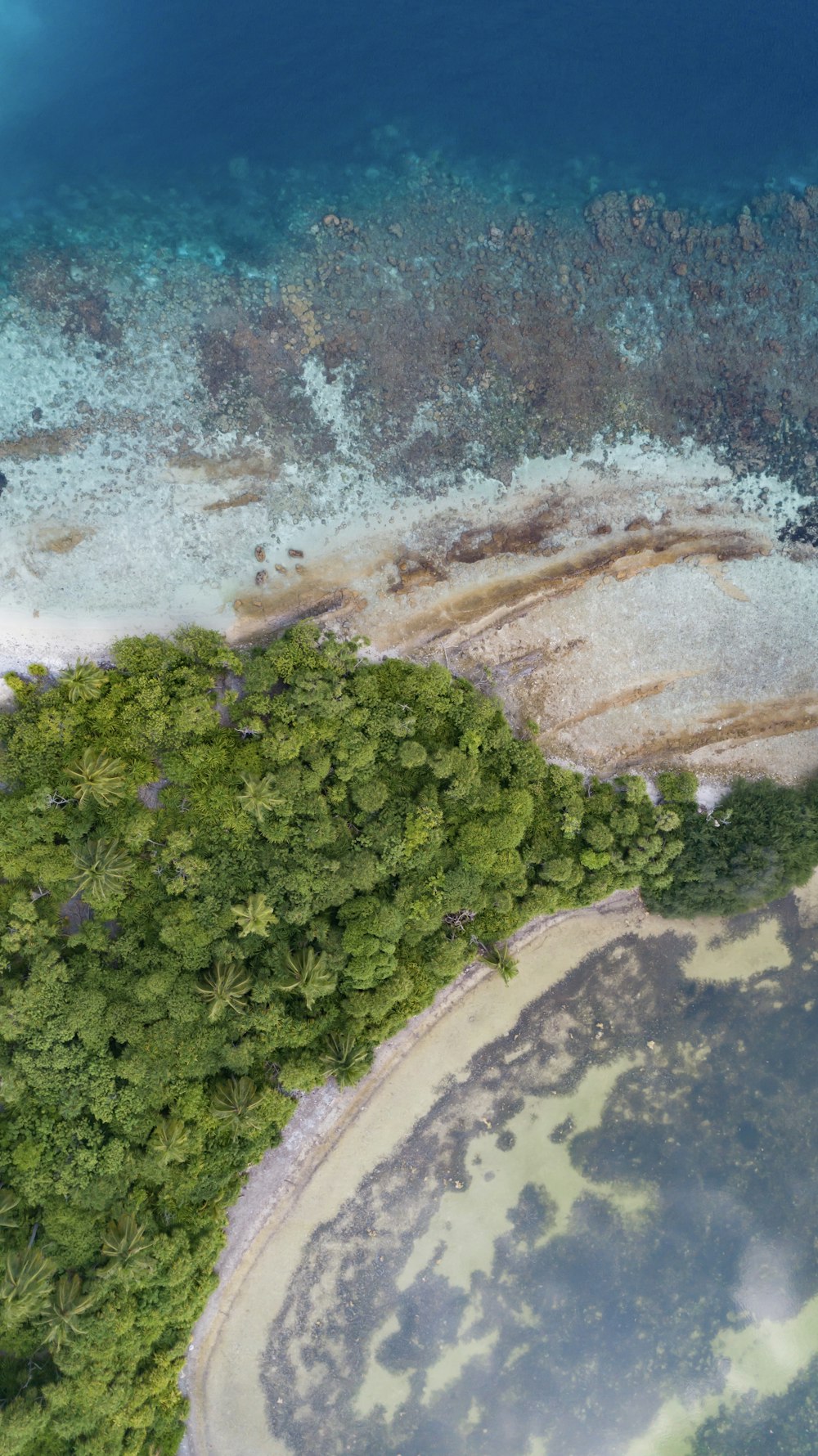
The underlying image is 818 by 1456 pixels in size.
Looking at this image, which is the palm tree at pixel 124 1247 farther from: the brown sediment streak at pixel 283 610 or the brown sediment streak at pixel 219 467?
the brown sediment streak at pixel 219 467

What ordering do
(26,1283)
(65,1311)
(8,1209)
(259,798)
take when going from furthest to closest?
1. (259,798)
2. (8,1209)
3. (65,1311)
4. (26,1283)

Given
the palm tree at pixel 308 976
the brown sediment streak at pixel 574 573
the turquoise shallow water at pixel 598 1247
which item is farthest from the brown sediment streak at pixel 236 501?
the turquoise shallow water at pixel 598 1247

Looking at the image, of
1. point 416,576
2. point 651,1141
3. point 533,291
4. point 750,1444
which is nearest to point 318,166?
point 533,291

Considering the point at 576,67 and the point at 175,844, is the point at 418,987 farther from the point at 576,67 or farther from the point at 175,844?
the point at 576,67

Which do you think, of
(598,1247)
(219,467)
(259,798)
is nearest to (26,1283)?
(259,798)

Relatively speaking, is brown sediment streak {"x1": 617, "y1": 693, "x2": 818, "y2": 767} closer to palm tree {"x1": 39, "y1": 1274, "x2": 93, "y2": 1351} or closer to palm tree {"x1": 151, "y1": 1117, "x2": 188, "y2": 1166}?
palm tree {"x1": 151, "y1": 1117, "x2": 188, "y2": 1166}

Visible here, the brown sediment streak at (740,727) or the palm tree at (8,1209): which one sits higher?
the brown sediment streak at (740,727)

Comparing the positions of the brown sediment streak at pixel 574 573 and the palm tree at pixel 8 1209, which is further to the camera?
the brown sediment streak at pixel 574 573

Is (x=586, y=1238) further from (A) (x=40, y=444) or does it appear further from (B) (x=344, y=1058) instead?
(A) (x=40, y=444)
